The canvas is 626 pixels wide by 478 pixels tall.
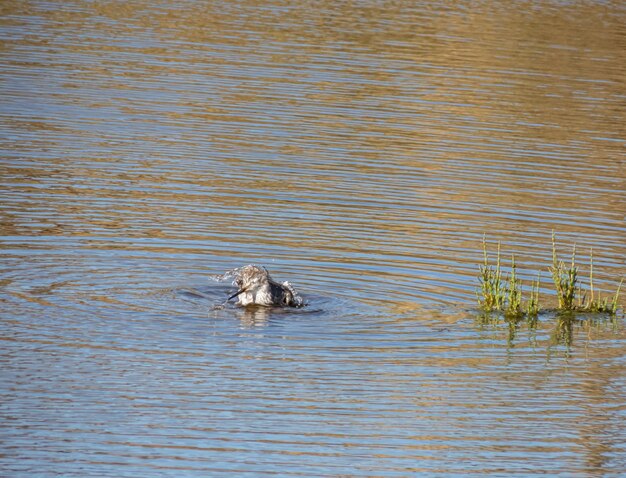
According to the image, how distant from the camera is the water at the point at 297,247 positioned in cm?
1044

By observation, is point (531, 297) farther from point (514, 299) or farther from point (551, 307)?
point (514, 299)

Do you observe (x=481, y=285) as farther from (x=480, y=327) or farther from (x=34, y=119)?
(x=34, y=119)

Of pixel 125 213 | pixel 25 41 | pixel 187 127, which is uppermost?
pixel 25 41

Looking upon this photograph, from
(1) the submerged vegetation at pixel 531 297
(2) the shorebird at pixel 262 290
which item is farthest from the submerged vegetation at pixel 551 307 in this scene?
(2) the shorebird at pixel 262 290

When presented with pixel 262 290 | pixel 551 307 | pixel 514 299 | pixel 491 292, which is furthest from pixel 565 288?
pixel 262 290

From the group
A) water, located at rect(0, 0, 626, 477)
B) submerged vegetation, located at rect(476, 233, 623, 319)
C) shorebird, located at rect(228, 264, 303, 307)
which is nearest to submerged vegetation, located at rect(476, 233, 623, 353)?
submerged vegetation, located at rect(476, 233, 623, 319)

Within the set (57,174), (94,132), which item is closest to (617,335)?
(57,174)

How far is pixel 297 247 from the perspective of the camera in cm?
1634

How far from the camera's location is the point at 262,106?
→ 25703 mm

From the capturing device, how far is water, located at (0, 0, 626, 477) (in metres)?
10.4

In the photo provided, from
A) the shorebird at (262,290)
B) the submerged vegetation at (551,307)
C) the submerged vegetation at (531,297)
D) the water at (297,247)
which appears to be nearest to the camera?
the water at (297,247)

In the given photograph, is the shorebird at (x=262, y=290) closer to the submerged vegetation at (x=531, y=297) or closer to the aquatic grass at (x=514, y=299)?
the submerged vegetation at (x=531, y=297)

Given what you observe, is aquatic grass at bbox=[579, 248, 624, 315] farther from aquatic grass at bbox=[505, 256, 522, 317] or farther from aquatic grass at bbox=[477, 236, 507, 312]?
aquatic grass at bbox=[477, 236, 507, 312]

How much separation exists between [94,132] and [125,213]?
5172 mm
